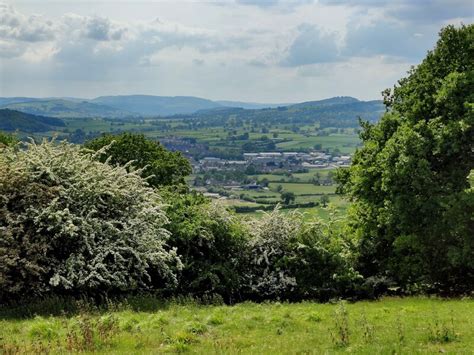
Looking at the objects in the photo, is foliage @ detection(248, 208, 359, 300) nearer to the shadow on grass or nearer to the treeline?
the treeline

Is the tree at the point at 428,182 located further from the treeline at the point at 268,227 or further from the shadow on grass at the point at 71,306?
the shadow on grass at the point at 71,306

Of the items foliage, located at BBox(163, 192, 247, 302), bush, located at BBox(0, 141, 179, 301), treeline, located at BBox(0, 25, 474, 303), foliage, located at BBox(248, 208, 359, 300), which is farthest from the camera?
foliage, located at BBox(248, 208, 359, 300)

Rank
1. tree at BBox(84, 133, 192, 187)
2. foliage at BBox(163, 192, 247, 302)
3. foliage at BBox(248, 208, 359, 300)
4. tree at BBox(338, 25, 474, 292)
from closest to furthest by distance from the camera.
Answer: foliage at BBox(163, 192, 247, 302) → tree at BBox(338, 25, 474, 292) → foliage at BBox(248, 208, 359, 300) → tree at BBox(84, 133, 192, 187)

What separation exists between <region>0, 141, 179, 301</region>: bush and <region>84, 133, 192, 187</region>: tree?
18.6m

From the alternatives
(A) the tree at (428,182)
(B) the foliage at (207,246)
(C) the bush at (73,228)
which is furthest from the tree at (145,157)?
(C) the bush at (73,228)

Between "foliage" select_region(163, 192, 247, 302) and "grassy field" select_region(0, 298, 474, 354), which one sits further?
"foliage" select_region(163, 192, 247, 302)

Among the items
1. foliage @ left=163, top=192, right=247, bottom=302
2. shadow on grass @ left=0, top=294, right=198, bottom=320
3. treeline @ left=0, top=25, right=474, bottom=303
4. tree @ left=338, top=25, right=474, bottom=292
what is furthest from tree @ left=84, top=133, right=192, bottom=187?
shadow on grass @ left=0, top=294, right=198, bottom=320

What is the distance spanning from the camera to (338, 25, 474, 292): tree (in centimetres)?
2561

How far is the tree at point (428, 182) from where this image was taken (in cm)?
2561

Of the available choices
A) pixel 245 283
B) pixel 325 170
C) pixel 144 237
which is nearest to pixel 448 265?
pixel 245 283

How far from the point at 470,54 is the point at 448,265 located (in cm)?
Result: 1078

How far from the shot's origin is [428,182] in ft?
85.4

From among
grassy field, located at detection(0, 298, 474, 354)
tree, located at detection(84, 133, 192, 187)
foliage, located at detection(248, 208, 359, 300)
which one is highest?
tree, located at detection(84, 133, 192, 187)

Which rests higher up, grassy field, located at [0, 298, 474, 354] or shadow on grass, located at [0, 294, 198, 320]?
grassy field, located at [0, 298, 474, 354]
